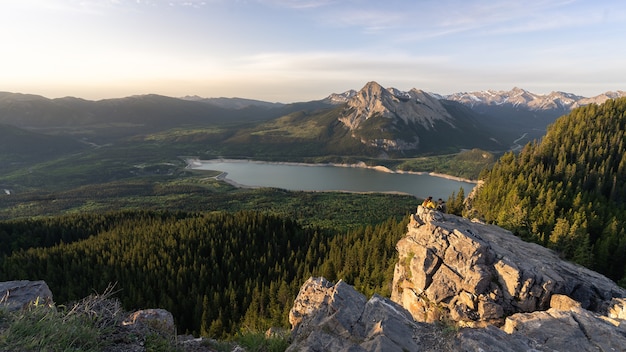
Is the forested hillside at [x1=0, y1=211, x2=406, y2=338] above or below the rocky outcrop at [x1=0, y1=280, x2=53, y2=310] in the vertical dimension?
below

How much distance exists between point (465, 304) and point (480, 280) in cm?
281

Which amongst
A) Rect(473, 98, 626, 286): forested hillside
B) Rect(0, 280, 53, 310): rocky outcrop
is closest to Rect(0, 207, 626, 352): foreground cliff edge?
Rect(0, 280, 53, 310): rocky outcrop

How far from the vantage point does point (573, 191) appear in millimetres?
65938

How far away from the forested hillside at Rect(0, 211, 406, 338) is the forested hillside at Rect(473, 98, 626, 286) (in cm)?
2247

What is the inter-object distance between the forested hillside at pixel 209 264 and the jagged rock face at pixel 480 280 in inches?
556

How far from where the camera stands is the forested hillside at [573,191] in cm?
4534

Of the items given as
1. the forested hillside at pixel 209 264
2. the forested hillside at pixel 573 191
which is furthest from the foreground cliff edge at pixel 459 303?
the forested hillside at pixel 209 264

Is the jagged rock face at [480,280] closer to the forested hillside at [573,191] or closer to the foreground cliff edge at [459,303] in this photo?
the foreground cliff edge at [459,303]

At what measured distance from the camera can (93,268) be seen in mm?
74125

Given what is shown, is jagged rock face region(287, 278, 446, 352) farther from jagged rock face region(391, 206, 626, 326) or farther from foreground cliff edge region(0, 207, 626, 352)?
jagged rock face region(391, 206, 626, 326)

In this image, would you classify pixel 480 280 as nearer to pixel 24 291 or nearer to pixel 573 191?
pixel 24 291

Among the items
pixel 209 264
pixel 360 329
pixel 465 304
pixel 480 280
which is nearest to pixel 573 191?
pixel 480 280

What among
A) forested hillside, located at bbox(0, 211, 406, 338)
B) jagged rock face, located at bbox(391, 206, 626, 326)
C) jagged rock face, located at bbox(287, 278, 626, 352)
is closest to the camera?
jagged rock face, located at bbox(287, 278, 626, 352)

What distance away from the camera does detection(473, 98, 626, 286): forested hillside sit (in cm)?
4534
